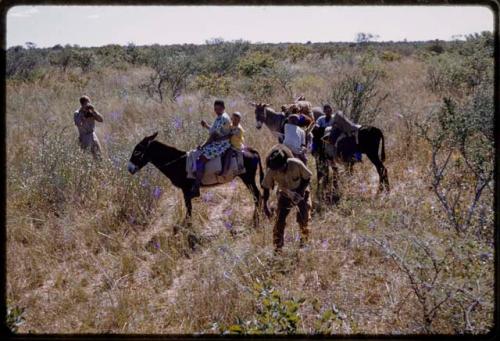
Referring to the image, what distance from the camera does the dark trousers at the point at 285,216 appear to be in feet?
16.1

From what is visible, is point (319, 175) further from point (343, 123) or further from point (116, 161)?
point (116, 161)

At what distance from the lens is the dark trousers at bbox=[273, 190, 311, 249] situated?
194 inches

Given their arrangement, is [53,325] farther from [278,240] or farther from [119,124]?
[119,124]

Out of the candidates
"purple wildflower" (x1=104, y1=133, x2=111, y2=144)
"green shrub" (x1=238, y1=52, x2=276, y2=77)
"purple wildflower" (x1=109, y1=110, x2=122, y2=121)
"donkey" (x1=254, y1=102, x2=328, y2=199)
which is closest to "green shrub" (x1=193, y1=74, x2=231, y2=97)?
"green shrub" (x1=238, y1=52, x2=276, y2=77)

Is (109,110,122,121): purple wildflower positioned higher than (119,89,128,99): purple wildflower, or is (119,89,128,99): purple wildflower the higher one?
(119,89,128,99): purple wildflower

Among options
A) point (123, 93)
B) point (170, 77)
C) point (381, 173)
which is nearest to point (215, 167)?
point (381, 173)

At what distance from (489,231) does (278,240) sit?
254 cm

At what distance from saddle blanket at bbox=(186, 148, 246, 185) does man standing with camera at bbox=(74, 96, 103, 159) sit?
10.1ft

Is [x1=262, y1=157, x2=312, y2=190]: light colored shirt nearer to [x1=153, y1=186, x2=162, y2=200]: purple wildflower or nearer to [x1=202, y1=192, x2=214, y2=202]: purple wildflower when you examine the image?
[x1=153, y1=186, x2=162, y2=200]: purple wildflower

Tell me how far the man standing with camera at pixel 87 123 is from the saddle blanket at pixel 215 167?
3085 millimetres

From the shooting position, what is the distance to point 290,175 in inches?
188

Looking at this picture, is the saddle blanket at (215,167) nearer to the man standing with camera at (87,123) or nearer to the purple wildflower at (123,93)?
the man standing with camera at (87,123)

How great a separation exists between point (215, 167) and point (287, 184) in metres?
1.69

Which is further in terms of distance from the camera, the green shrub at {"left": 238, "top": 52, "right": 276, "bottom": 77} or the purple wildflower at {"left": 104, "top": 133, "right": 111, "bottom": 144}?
the green shrub at {"left": 238, "top": 52, "right": 276, "bottom": 77}
